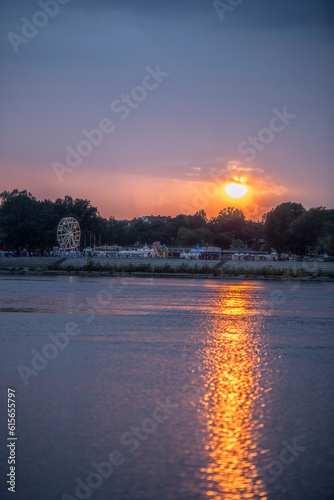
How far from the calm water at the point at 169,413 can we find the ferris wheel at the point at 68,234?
7770 cm

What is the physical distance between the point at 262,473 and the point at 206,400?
2.69 meters

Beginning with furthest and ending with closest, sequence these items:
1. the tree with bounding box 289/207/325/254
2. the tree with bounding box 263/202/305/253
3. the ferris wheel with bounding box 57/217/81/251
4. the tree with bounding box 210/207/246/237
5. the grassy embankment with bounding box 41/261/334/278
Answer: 1. the tree with bounding box 210/207/246/237
2. the tree with bounding box 263/202/305/253
3. the ferris wheel with bounding box 57/217/81/251
4. the tree with bounding box 289/207/325/254
5. the grassy embankment with bounding box 41/261/334/278

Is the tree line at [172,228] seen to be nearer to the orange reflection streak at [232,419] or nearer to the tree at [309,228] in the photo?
the tree at [309,228]

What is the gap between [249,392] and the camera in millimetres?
9305

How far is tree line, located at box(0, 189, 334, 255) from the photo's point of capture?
308 ft

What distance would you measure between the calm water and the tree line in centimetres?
7913

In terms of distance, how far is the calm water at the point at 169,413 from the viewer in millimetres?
5797

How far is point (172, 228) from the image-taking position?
17488cm
